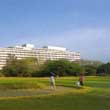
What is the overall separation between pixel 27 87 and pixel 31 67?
88.6 metres

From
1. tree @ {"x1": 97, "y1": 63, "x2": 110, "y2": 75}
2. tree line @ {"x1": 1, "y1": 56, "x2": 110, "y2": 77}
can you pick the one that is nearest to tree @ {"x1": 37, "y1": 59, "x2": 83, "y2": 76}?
tree line @ {"x1": 1, "y1": 56, "x2": 110, "y2": 77}

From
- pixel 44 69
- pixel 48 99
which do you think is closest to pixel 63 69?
pixel 44 69

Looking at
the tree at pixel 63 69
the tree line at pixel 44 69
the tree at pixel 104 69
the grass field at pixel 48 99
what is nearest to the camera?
the grass field at pixel 48 99

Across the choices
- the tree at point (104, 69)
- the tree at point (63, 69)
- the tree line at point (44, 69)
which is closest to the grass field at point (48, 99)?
the tree line at point (44, 69)

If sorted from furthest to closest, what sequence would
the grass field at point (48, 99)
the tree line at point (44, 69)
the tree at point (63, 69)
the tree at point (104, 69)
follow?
the tree at point (104, 69) → the tree at point (63, 69) → the tree line at point (44, 69) → the grass field at point (48, 99)

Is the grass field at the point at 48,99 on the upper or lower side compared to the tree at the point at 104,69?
lower

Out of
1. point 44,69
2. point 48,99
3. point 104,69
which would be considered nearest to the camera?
point 48,99

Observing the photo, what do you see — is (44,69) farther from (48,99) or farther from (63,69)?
(48,99)

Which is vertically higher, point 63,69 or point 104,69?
point 104,69

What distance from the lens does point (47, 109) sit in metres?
18.7

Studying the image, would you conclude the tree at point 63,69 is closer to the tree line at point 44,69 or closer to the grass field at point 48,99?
the tree line at point 44,69

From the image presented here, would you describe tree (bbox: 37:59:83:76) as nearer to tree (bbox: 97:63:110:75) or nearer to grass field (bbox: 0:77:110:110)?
tree (bbox: 97:63:110:75)

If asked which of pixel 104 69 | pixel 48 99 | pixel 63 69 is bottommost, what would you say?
pixel 48 99

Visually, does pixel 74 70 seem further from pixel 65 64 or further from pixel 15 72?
pixel 15 72
